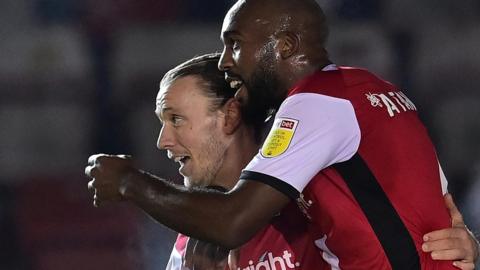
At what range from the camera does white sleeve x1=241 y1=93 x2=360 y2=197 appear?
172 cm

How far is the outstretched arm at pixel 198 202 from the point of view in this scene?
170cm

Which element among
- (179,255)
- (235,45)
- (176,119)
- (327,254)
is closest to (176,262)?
(179,255)

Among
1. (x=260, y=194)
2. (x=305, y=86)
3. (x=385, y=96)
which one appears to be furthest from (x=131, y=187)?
(x=385, y=96)

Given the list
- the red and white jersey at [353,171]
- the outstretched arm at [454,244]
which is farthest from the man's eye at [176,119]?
the outstretched arm at [454,244]

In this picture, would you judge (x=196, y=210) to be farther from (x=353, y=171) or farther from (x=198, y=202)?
(x=353, y=171)

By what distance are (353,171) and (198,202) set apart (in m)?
0.29

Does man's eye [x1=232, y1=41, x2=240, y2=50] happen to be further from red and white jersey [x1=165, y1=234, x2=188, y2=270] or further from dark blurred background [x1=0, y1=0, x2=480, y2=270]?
dark blurred background [x1=0, y1=0, x2=480, y2=270]

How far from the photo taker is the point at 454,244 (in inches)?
73.3

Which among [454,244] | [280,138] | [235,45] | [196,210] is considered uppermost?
[235,45]

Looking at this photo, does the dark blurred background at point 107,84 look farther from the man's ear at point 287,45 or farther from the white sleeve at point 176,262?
the man's ear at point 287,45

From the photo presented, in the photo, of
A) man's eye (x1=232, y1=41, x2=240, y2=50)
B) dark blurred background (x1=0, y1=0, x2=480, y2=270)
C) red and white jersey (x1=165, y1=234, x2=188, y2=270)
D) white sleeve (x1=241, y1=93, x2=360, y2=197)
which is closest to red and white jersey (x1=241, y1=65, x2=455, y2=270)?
white sleeve (x1=241, y1=93, x2=360, y2=197)

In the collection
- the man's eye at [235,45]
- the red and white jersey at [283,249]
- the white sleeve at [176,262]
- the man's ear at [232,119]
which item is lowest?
the white sleeve at [176,262]

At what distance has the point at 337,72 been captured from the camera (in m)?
1.86

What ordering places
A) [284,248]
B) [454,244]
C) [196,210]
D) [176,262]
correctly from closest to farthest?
1. [196,210]
2. [454,244]
3. [284,248]
4. [176,262]
